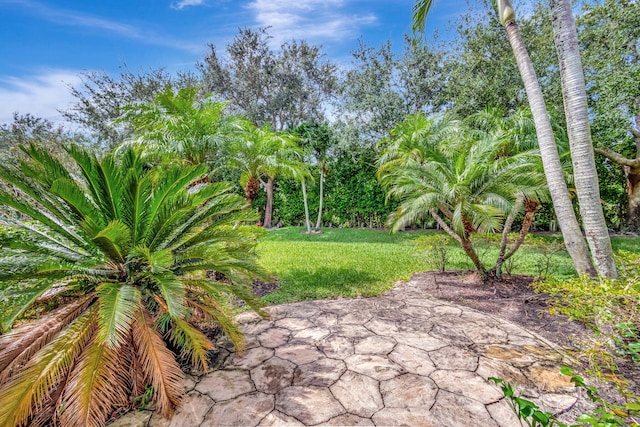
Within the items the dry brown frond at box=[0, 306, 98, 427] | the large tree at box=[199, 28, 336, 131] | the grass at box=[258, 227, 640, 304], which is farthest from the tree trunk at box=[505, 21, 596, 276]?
the large tree at box=[199, 28, 336, 131]

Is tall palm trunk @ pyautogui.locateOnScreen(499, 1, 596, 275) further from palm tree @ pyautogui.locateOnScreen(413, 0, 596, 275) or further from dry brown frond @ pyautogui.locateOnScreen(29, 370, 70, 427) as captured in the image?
dry brown frond @ pyautogui.locateOnScreen(29, 370, 70, 427)

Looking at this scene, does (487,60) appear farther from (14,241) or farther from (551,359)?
(14,241)

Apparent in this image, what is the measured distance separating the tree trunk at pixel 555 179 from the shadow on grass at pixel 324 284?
292 cm

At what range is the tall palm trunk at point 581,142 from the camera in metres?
3.20

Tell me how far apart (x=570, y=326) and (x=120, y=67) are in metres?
22.5

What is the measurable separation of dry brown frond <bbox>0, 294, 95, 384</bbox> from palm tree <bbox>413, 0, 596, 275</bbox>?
5409 millimetres

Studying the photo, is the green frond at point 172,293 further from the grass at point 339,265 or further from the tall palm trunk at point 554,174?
the tall palm trunk at point 554,174

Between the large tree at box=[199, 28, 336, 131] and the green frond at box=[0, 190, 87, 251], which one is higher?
the large tree at box=[199, 28, 336, 131]

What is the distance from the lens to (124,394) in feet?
7.79

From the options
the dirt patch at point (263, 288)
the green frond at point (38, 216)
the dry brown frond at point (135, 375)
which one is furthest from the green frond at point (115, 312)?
the dirt patch at point (263, 288)

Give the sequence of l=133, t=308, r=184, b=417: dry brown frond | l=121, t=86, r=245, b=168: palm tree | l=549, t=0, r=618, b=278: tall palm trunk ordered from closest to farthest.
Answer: l=133, t=308, r=184, b=417: dry brown frond, l=549, t=0, r=618, b=278: tall palm trunk, l=121, t=86, r=245, b=168: palm tree

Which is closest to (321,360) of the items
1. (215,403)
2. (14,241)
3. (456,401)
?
(215,403)

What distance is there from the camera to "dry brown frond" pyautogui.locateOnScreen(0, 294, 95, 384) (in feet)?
6.92

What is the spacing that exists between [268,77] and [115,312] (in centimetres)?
1805
